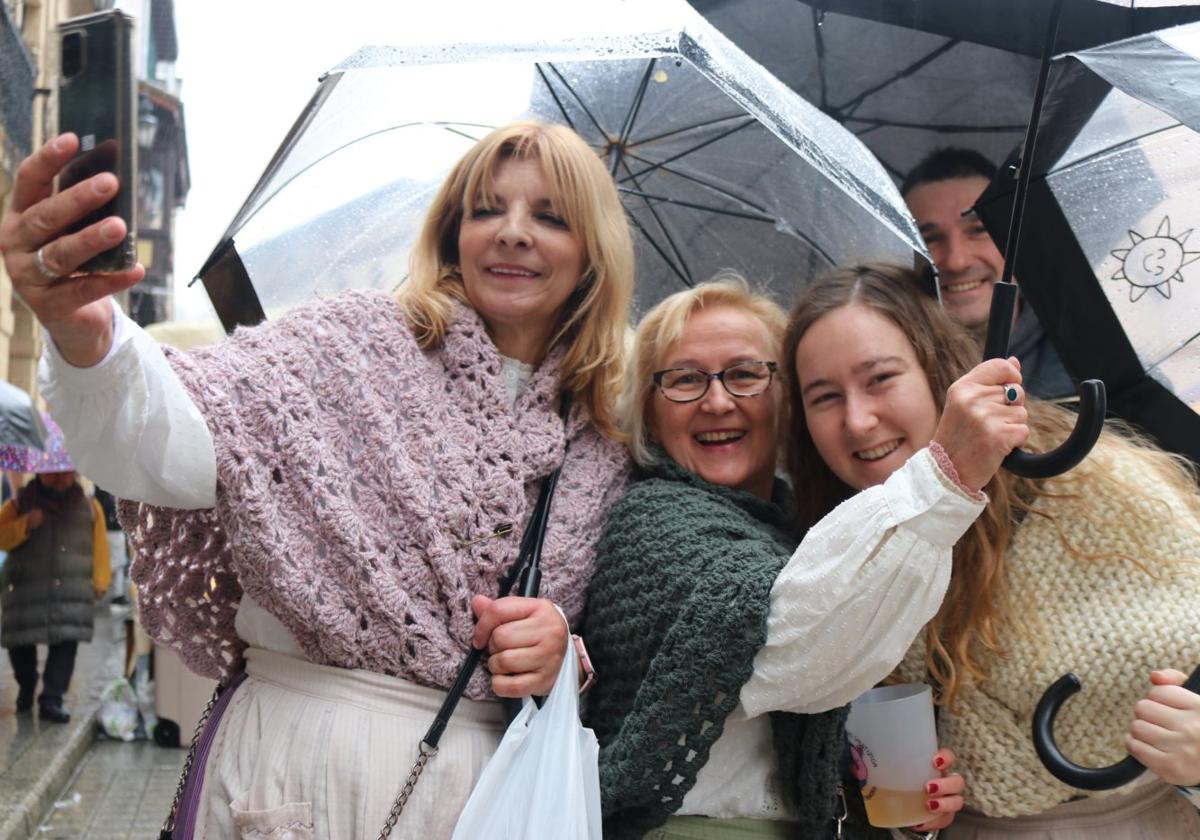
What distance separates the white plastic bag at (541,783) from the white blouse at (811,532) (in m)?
0.32

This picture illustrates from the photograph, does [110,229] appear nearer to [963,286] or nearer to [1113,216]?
[1113,216]

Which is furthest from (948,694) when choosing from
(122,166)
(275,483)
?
(122,166)

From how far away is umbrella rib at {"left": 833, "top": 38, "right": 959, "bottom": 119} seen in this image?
3.98m

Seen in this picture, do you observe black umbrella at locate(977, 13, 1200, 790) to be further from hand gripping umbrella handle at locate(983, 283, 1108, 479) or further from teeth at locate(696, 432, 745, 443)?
teeth at locate(696, 432, 745, 443)

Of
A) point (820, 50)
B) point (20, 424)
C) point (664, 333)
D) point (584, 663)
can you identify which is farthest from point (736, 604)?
point (20, 424)

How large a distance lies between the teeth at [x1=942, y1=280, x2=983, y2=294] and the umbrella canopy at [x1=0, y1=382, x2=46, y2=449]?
6051mm

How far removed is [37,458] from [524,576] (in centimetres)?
650

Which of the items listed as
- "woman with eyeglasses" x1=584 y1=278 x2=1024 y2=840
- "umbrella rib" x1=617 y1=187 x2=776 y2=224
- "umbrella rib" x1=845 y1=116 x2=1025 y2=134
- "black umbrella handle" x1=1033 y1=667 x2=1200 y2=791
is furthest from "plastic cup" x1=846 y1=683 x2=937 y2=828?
"umbrella rib" x1=845 y1=116 x2=1025 y2=134

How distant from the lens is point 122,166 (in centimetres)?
160

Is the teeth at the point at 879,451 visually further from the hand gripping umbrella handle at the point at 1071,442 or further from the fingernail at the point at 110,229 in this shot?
the fingernail at the point at 110,229

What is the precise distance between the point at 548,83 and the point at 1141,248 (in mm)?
1581

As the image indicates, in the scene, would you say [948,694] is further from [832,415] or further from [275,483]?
[275,483]

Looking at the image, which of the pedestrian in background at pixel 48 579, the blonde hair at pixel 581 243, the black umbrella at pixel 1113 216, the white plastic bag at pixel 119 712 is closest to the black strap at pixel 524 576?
the blonde hair at pixel 581 243

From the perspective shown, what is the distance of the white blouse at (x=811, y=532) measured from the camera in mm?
1988
